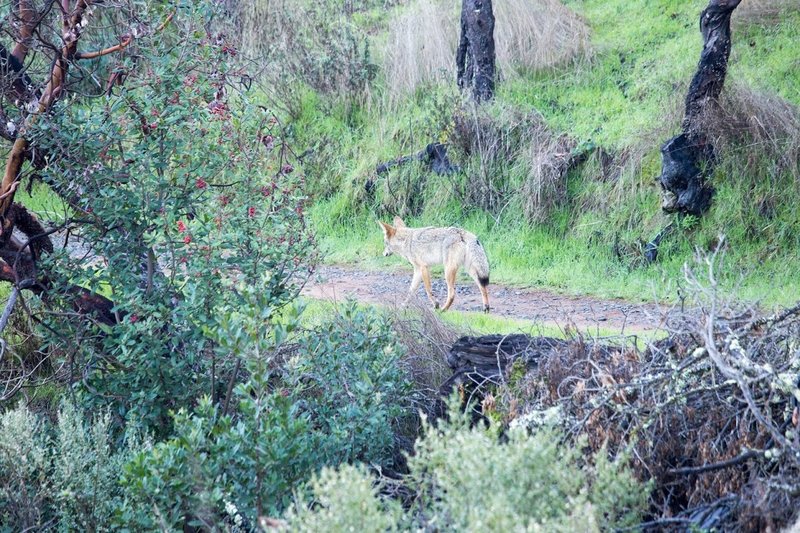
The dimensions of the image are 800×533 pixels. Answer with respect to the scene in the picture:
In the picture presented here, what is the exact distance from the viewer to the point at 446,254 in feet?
37.6

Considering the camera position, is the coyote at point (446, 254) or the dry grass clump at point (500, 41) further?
the dry grass clump at point (500, 41)

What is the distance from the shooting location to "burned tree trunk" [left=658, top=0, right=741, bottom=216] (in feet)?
40.0

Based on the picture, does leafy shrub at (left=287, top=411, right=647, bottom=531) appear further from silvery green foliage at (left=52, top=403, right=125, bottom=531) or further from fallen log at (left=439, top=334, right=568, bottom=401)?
silvery green foliage at (left=52, top=403, right=125, bottom=531)

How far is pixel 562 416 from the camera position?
461 centimetres

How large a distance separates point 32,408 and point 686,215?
336 inches

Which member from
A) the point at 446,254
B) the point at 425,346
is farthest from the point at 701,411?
the point at 446,254

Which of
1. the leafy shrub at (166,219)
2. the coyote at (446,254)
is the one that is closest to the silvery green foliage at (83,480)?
the leafy shrub at (166,219)

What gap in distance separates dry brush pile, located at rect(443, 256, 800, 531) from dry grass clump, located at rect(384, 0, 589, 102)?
11716mm

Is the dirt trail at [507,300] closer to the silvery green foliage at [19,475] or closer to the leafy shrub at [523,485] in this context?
the silvery green foliage at [19,475]

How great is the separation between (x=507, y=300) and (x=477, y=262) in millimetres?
932

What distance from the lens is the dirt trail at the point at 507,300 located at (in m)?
9.98

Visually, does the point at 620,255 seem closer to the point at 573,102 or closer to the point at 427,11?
the point at 573,102

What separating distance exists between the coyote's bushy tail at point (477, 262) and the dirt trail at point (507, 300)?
431 millimetres

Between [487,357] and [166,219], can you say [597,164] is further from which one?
[166,219]
